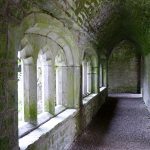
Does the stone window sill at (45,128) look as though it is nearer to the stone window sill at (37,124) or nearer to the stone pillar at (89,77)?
the stone window sill at (37,124)

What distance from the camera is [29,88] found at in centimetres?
361

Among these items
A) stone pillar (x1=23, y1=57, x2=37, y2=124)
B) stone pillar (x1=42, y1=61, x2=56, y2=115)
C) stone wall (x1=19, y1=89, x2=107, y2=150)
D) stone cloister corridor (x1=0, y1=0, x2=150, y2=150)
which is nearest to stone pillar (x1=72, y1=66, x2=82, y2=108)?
stone cloister corridor (x1=0, y1=0, x2=150, y2=150)

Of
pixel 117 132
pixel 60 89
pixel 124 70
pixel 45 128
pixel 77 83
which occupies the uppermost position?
pixel 124 70

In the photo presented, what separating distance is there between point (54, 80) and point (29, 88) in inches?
41.6

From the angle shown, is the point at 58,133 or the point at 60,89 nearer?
the point at 58,133

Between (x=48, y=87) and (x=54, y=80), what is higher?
(x=54, y=80)

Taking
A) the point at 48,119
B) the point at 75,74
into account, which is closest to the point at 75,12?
the point at 75,74

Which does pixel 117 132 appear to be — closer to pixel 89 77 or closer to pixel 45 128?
pixel 45 128

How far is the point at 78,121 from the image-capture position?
5.59 meters

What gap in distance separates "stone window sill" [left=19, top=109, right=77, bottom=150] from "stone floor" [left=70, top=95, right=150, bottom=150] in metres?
0.58

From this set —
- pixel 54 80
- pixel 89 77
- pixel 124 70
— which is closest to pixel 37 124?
pixel 54 80

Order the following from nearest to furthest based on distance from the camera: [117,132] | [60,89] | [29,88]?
[29,88], [60,89], [117,132]

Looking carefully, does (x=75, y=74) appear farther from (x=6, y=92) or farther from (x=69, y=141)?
(x=6, y=92)

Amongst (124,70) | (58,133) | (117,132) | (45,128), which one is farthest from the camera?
(124,70)
